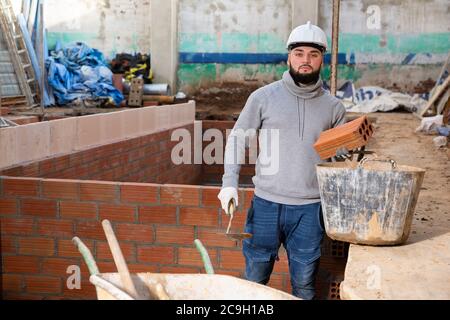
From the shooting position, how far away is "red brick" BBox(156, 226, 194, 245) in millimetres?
4320

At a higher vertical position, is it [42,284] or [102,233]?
[102,233]

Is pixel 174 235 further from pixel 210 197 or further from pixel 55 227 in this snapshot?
pixel 55 227

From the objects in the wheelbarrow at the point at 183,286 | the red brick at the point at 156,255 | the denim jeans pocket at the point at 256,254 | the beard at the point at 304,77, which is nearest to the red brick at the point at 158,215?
the red brick at the point at 156,255

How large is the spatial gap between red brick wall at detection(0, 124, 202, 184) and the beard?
234 cm

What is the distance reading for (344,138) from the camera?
10.0 ft

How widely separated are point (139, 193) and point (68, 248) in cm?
62

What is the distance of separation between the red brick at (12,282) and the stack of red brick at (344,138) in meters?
2.43

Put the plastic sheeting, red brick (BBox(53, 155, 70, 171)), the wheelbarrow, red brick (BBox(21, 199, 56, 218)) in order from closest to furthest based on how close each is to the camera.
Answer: the wheelbarrow, red brick (BBox(21, 199, 56, 218)), red brick (BBox(53, 155, 70, 171)), the plastic sheeting

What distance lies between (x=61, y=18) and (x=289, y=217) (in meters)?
13.5

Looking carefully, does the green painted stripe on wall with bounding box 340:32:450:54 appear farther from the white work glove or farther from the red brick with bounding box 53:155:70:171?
the white work glove

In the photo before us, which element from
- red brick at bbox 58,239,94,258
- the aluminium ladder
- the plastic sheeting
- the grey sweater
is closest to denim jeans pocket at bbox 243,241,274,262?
the grey sweater

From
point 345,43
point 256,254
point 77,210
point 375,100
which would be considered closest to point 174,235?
point 77,210

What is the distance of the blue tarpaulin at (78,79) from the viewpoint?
12.5 metres
